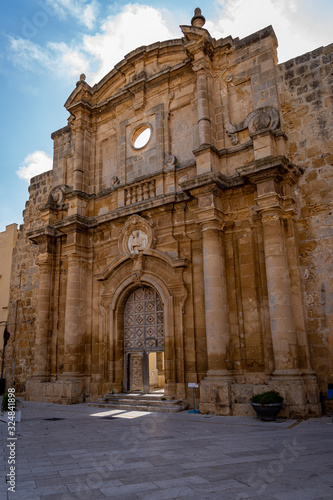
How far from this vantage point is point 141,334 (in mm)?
12430

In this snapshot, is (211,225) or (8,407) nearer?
(8,407)

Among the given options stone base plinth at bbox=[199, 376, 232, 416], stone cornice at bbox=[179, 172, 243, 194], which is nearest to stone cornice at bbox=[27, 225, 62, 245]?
stone cornice at bbox=[179, 172, 243, 194]

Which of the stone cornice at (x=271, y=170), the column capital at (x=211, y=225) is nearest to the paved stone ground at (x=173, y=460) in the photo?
the column capital at (x=211, y=225)

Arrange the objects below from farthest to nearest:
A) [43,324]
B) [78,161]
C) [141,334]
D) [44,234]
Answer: [78,161] → [44,234] → [43,324] → [141,334]

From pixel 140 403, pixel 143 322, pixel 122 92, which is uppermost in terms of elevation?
pixel 122 92

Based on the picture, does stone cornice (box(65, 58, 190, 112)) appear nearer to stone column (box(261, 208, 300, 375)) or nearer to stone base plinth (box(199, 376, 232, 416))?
stone column (box(261, 208, 300, 375))

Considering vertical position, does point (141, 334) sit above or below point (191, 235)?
below

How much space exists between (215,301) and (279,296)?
1.60 m

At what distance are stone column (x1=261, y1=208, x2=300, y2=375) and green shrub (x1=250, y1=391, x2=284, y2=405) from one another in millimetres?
594

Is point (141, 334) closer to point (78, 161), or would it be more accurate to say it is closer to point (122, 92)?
point (78, 161)

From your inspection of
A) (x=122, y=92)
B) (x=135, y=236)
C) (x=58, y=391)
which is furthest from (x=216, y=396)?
(x=122, y=92)

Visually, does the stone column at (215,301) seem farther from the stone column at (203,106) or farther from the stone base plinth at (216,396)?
the stone column at (203,106)

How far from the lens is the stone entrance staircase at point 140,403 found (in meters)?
10.4

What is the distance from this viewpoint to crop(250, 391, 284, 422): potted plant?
8.22 metres
